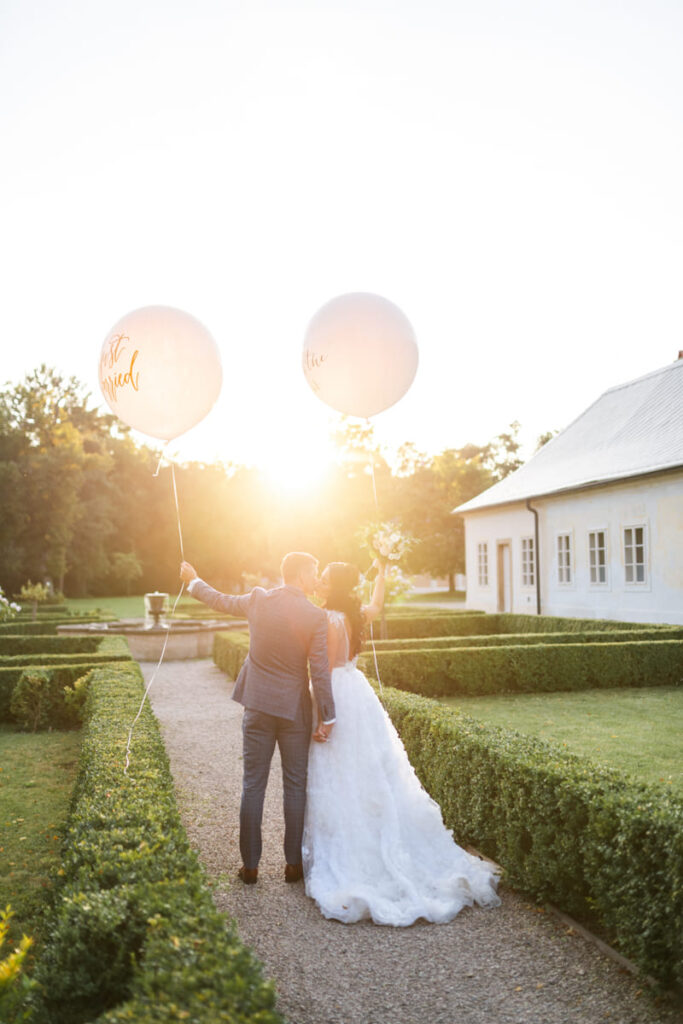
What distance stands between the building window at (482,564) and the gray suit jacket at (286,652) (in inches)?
880

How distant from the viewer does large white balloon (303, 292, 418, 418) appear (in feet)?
19.7

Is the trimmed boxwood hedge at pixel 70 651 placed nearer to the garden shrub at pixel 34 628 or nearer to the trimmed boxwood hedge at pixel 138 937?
the garden shrub at pixel 34 628

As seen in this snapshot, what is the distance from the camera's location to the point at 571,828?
13.9 ft

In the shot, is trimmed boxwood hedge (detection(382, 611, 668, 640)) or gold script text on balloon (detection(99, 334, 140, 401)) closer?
gold script text on balloon (detection(99, 334, 140, 401))

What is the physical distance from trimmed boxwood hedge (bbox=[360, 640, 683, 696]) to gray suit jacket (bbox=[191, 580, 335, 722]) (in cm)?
703

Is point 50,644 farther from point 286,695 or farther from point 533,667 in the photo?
point 286,695

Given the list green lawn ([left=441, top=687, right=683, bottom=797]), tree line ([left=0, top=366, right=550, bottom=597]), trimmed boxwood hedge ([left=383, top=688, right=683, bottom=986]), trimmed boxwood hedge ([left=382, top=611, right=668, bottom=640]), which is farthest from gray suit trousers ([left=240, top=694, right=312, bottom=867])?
tree line ([left=0, top=366, right=550, bottom=597])

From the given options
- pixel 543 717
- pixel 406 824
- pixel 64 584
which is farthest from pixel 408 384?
pixel 64 584

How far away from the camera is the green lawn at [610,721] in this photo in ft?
25.6

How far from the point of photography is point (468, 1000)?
11.5 feet

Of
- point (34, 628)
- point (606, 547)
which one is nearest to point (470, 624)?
point (606, 547)

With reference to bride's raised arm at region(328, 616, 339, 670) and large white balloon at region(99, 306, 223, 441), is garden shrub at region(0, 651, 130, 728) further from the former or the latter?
bride's raised arm at region(328, 616, 339, 670)

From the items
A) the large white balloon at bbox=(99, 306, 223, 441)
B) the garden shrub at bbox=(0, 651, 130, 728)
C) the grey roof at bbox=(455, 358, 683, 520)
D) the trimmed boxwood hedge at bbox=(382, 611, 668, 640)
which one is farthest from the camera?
the grey roof at bbox=(455, 358, 683, 520)

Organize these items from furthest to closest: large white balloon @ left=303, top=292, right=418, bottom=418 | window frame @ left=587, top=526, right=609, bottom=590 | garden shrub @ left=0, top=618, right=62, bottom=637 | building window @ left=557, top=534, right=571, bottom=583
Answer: building window @ left=557, top=534, right=571, bottom=583
garden shrub @ left=0, top=618, right=62, bottom=637
window frame @ left=587, top=526, right=609, bottom=590
large white balloon @ left=303, top=292, right=418, bottom=418
